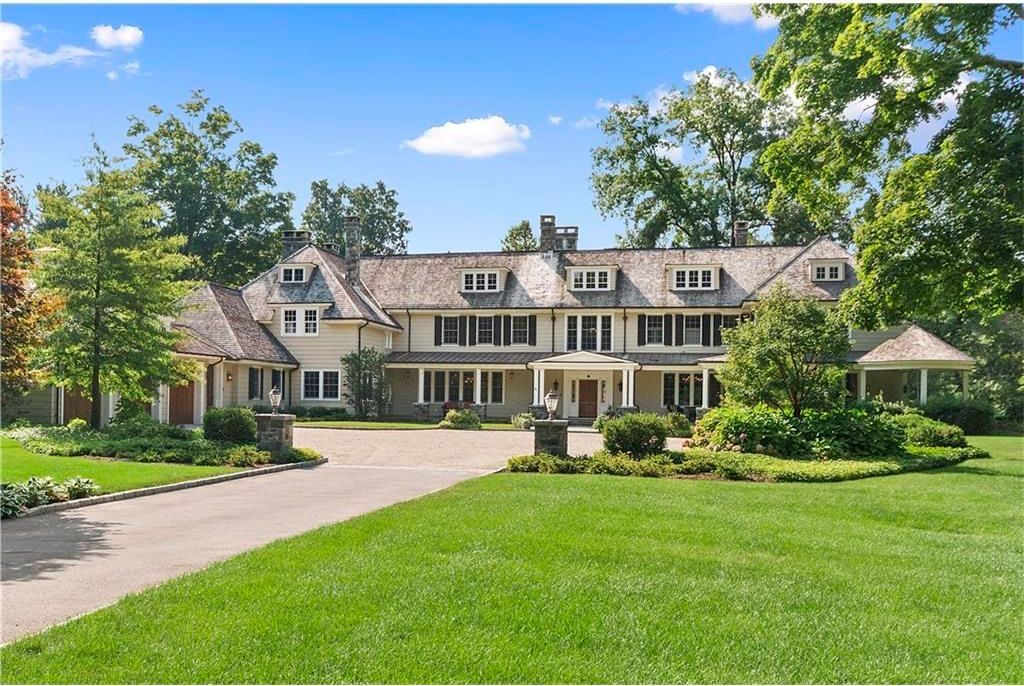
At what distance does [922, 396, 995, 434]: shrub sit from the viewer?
1227 inches

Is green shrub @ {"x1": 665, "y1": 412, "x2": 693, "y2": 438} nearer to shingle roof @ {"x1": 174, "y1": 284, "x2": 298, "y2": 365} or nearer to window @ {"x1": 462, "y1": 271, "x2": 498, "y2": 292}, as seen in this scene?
window @ {"x1": 462, "y1": 271, "x2": 498, "y2": 292}

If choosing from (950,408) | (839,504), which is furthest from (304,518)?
(950,408)

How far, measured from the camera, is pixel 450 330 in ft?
135

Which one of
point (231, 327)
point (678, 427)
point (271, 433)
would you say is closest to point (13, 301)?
point (271, 433)

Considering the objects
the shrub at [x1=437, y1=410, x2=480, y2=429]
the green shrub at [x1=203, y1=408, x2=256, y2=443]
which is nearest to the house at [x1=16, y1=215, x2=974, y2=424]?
the shrub at [x1=437, y1=410, x2=480, y2=429]

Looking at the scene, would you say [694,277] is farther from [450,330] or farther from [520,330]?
[450,330]

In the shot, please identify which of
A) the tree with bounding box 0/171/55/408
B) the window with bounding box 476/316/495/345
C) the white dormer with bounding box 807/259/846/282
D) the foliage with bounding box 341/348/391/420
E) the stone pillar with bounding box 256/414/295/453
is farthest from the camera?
the window with bounding box 476/316/495/345

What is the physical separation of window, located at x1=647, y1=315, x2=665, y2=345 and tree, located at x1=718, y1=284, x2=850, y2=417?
16197mm

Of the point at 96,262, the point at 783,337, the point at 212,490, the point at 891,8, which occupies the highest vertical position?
the point at 891,8

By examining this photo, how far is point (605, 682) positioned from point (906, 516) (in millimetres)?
8366

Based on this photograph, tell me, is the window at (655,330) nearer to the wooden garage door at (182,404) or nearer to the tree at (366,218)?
the wooden garage door at (182,404)

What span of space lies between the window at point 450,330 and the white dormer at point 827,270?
16.2 meters

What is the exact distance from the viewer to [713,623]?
20.6 ft

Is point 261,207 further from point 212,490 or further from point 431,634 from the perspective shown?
point 431,634
